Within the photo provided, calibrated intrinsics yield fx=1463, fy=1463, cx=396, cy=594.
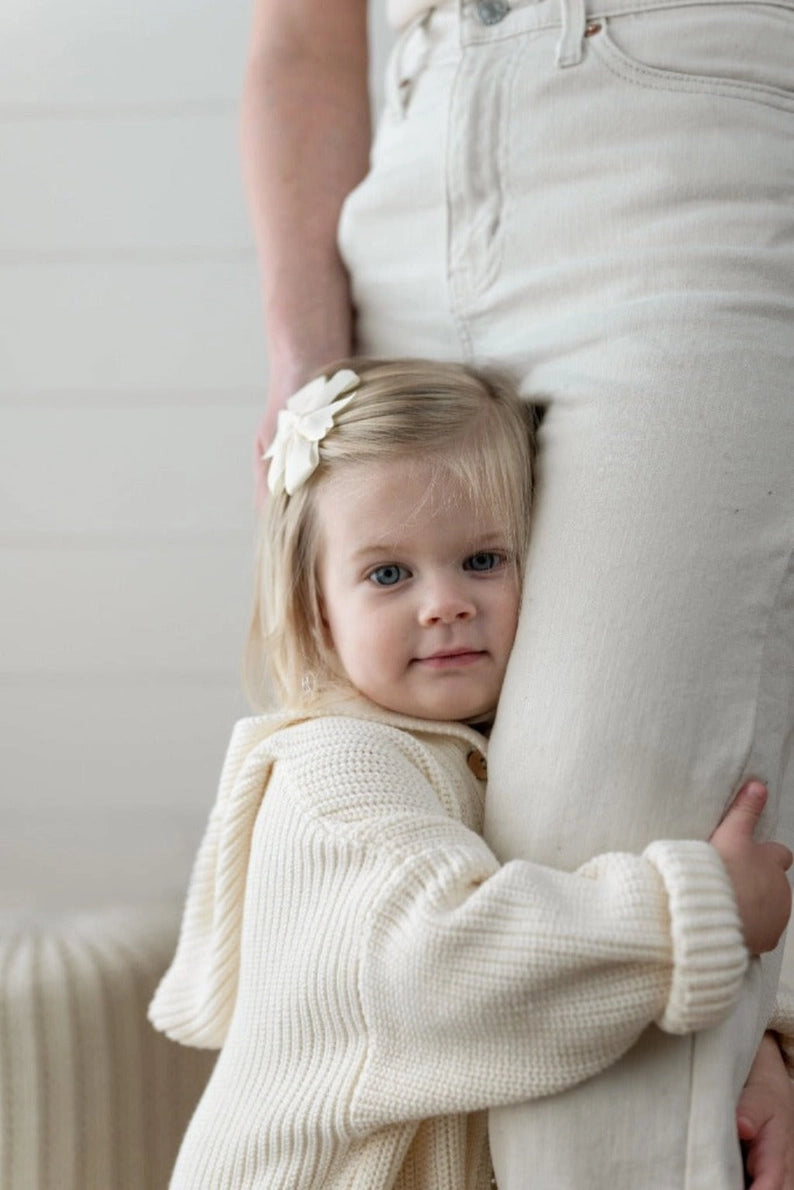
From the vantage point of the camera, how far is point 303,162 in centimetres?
131

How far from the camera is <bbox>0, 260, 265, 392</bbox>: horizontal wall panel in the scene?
6.23ft

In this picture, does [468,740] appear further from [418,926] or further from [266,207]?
[266,207]

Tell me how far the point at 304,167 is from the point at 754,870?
755 mm

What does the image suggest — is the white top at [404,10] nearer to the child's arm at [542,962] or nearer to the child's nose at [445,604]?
the child's nose at [445,604]

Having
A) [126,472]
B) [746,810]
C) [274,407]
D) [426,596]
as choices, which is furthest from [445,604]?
[126,472]

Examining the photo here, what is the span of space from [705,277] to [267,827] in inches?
18.8

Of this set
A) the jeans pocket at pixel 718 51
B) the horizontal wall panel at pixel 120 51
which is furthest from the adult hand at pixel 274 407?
the horizontal wall panel at pixel 120 51

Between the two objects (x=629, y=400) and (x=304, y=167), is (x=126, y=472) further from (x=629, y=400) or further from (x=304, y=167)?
A: (x=629, y=400)

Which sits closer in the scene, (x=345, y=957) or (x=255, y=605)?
(x=345, y=957)

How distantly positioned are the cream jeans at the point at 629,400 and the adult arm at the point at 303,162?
0.10m

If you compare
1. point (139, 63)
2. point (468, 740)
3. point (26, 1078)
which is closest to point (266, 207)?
point (468, 740)

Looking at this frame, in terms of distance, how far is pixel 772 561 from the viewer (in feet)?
3.01

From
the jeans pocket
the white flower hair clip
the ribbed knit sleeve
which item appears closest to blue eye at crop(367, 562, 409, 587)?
the white flower hair clip

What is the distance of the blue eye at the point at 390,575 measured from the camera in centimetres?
102
